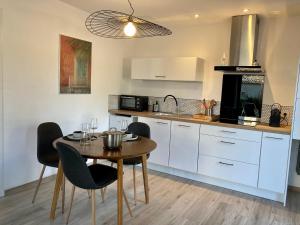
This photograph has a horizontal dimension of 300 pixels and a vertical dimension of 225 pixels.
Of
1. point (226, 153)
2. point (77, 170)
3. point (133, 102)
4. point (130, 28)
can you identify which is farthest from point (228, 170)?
point (130, 28)

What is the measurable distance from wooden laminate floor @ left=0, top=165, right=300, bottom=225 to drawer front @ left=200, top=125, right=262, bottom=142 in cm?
77

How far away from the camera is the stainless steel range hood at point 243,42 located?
11.5 ft

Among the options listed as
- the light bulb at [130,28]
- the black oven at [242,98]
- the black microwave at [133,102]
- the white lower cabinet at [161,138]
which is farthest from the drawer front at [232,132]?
the light bulb at [130,28]

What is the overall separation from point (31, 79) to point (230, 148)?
2.75 m

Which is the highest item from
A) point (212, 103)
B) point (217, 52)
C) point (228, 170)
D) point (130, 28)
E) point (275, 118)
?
point (217, 52)

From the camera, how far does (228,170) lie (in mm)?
3438

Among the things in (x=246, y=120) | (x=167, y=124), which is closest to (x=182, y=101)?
(x=167, y=124)

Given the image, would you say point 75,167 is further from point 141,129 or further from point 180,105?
point 180,105

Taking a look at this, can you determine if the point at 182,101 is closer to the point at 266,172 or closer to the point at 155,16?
the point at 155,16

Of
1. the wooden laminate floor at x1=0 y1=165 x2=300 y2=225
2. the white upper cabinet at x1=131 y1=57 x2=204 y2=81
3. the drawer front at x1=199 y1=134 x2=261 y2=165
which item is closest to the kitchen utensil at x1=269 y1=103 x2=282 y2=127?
the drawer front at x1=199 y1=134 x2=261 y2=165

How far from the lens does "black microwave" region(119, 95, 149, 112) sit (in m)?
4.44

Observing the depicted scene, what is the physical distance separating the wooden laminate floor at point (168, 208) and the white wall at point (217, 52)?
4.92 ft

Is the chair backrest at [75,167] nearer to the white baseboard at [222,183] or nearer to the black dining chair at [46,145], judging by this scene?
the black dining chair at [46,145]

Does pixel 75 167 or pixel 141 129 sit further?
pixel 141 129
